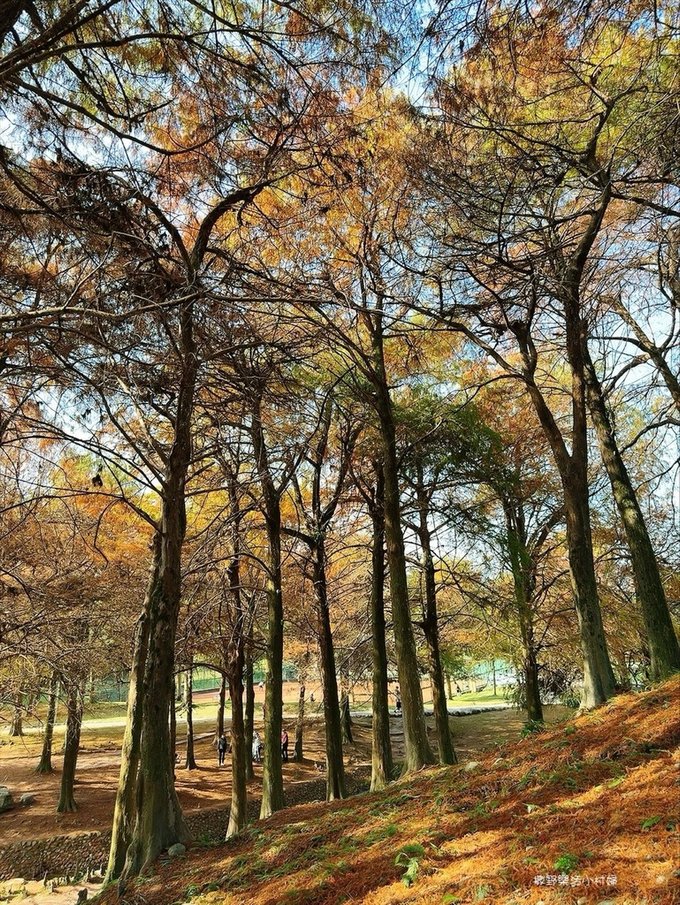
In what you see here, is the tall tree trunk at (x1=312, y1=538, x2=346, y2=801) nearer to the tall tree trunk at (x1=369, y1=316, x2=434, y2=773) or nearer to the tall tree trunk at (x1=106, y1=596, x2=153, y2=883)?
the tall tree trunk at (x1=369, y1=316, x2=434, y2=773)

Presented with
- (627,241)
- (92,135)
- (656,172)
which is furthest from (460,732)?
(92,135)

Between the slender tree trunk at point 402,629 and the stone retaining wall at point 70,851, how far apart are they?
14.5ft

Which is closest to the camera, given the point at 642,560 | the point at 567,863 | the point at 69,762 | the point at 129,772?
the point at 567,863

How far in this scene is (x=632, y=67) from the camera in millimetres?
5090

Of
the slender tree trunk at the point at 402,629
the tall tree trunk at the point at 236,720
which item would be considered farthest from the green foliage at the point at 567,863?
the tall tree trunk at the point at 236,720

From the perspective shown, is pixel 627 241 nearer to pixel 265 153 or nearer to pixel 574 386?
pixel 574 386

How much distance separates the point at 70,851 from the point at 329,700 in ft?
20.1

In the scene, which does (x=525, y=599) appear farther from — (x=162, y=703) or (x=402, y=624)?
(x=162, y=703)

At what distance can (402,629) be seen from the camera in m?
6.98

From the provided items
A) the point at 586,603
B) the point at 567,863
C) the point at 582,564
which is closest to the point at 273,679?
the point at 586,603

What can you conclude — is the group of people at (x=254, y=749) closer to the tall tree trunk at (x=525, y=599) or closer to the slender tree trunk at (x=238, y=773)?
the slender tree trunk at (x=238, y=773)

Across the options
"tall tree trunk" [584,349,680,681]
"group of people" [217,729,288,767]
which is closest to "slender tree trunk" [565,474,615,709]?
"tall tree trunk" [584,349,680,681]

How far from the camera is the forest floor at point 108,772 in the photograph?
1243 cm

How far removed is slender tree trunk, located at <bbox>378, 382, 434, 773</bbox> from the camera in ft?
21.9
